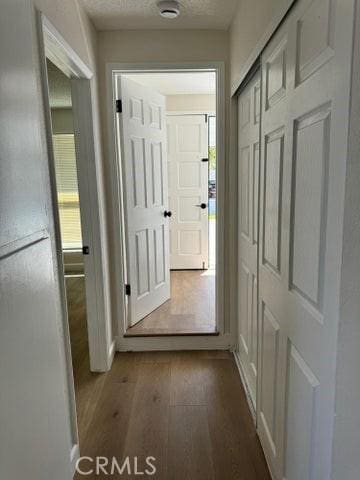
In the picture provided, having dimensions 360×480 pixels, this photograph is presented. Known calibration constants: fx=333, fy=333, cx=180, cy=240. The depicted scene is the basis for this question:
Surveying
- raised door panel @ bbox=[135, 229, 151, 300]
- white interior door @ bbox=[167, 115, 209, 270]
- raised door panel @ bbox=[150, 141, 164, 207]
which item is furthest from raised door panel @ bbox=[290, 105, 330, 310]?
white interior door @ bbox=[167, 115, 209, 270]

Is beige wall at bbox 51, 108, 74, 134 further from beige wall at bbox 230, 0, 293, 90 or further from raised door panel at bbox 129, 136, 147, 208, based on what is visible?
beige wall at bbox 230, 0, 293, 90

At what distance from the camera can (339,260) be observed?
31.6 inches

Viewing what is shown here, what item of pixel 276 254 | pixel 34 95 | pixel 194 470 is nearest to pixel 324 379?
pixel 276 254

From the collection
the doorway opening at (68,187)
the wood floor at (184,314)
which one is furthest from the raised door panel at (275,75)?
the doorway opening at (68,187)

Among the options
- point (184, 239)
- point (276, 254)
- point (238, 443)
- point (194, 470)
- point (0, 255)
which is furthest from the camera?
point (184, 239)

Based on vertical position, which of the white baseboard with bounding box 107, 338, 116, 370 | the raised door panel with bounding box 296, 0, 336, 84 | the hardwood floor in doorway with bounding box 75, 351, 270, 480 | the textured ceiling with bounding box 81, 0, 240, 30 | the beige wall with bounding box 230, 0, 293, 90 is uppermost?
the textured ceiling with bounding box 81, 0, 240, 30

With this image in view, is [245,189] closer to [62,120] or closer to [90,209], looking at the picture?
[90,209]

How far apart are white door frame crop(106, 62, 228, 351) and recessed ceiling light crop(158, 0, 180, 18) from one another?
33 centimetres

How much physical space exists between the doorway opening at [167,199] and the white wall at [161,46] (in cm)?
11

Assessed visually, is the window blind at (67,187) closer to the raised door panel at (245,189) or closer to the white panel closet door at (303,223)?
the raised door panel at (245,189)

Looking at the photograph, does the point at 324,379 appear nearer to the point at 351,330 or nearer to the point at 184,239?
the point at 351,330

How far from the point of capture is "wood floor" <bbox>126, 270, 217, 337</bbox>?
9.22 feet

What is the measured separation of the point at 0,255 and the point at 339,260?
2.79 ft
